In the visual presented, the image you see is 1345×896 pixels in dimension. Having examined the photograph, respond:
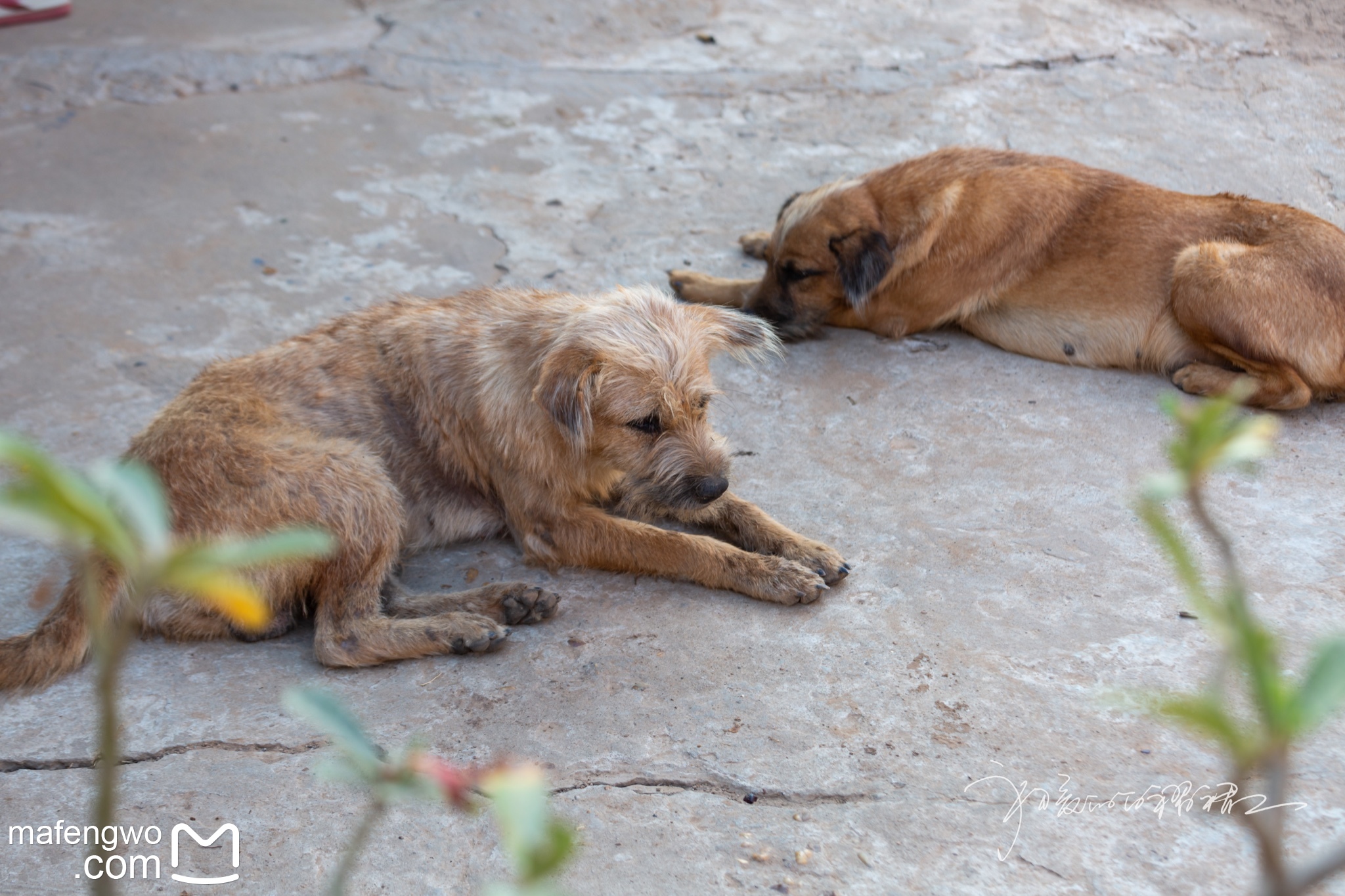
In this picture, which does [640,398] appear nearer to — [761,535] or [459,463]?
[761,535]

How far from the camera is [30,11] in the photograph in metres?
8.30

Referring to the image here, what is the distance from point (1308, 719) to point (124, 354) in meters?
5.30

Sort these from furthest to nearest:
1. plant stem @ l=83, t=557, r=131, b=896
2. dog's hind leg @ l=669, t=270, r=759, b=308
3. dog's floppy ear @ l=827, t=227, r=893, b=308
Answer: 1. dog's hind leg @ l=669, t=270, r=759, b=308
2. dog's floppy ear @ l=827, t=227, r=893, b=308
3. plant stem @ l=83, t=557, r=131, b=896

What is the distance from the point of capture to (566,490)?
12.6ft

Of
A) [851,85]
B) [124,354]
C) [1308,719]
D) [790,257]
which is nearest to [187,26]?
[124,354]

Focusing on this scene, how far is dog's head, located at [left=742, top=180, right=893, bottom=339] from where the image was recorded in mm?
5164

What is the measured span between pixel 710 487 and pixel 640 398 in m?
0.40

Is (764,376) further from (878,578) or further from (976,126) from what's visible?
(976,126)

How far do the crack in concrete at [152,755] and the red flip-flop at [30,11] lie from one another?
25.1ft

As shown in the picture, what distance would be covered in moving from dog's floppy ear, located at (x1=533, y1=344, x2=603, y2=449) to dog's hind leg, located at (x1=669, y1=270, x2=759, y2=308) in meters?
2.04

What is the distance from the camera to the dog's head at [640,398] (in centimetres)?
357

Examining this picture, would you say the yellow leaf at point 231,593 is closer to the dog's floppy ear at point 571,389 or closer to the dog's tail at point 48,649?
the dog's floppy ear at point 571,389

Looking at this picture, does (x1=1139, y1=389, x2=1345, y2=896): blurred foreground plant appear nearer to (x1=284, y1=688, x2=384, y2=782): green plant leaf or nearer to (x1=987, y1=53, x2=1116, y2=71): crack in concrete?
(x1=284, y1=688, x2=384, y2=782): green plant leaf
